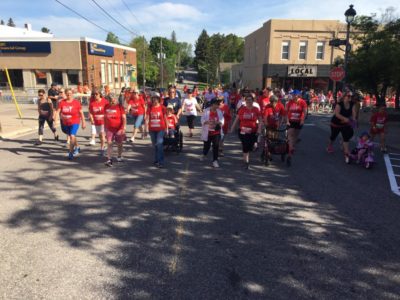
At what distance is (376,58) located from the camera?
18250 millimetres

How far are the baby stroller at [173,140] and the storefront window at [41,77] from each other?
35192mm

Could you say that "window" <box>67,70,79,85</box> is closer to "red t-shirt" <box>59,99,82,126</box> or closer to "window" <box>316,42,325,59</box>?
"window" <box>316,42,325,59</box>

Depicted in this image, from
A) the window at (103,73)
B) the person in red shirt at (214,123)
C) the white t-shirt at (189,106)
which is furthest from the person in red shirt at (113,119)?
the window at (103,73)

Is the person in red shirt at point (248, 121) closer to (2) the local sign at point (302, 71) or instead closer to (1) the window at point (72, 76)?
(2) the local sign at point (302, 71)

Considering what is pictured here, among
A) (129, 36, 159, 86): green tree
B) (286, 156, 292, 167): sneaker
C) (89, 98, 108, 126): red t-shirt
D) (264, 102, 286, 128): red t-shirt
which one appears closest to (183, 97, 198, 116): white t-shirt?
(89, 98, 108, 126): red t-shirt

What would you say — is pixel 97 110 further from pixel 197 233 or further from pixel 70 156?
pixel 197 233

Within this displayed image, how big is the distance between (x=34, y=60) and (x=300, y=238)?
137ft

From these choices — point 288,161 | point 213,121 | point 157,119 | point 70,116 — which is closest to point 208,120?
point 213,121

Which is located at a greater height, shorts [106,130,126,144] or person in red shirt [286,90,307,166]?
person in red shirt [286,90,307,166]

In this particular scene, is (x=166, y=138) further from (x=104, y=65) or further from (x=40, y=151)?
(x=104, y=65)

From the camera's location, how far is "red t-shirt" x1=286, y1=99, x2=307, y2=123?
370 inches

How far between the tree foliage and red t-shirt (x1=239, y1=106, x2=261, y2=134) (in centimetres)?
1158

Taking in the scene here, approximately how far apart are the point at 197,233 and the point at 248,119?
4024 mm

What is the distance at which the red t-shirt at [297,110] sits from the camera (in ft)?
30.8
